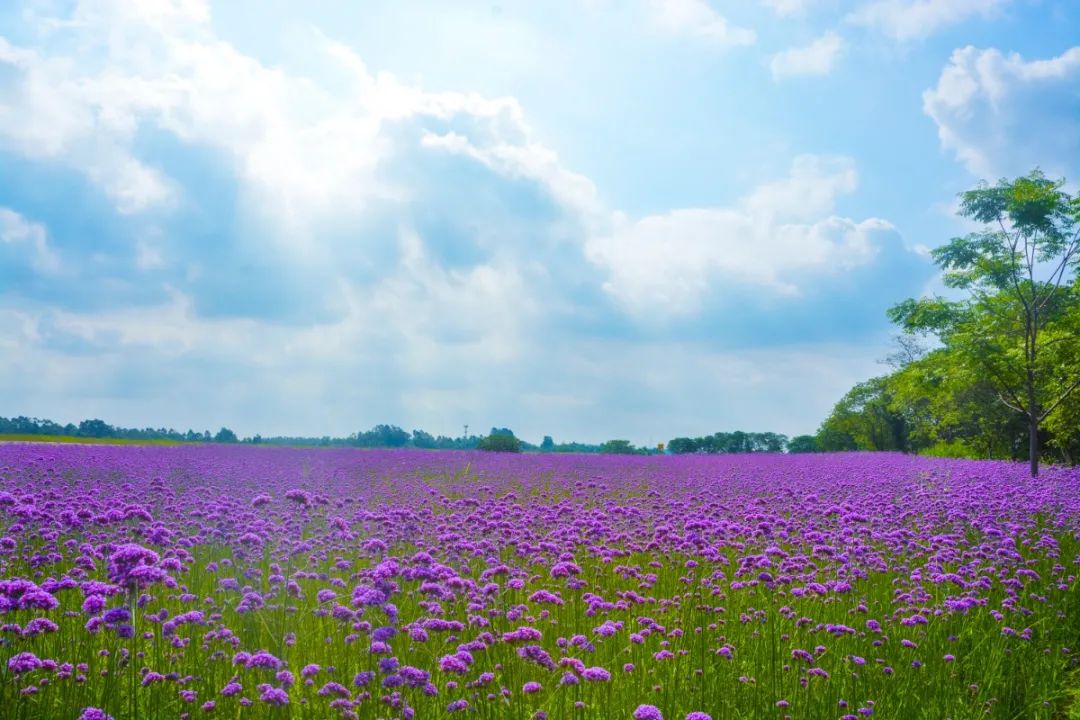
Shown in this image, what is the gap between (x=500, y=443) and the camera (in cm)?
3800

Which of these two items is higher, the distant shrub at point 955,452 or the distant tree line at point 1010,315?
the distant tree line at point 1010,315

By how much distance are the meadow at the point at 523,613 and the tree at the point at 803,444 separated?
226 feet

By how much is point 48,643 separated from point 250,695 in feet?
6.98

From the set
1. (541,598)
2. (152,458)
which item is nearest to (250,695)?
(541,598)

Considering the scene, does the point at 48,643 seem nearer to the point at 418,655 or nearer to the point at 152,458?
the point at 418,655

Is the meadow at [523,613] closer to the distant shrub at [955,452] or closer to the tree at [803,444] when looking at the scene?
the distant shrub at [955,452]

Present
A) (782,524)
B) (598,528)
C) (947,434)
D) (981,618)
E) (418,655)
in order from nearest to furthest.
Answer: (418,655) → (981,618) → (598,528) → (782,524) → (947,434)

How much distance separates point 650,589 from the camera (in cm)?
815

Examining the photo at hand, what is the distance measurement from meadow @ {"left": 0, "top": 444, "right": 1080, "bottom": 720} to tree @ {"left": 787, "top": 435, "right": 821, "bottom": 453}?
69.0 m

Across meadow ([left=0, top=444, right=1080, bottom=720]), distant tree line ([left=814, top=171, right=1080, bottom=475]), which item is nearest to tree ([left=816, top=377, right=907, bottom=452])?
distant tree line ([left=814, top=171, right=1080, bottom=475])

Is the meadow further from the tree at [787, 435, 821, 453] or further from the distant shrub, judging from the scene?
the tree at [787, 435, 821, 453]

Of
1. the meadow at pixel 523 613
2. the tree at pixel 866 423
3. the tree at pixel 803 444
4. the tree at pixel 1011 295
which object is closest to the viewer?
the meadow at pixel 523 613

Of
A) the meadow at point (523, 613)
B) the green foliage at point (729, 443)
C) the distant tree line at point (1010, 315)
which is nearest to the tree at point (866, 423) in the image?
the green foliage at point (729, 443)

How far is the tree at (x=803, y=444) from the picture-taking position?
77.8 meters
